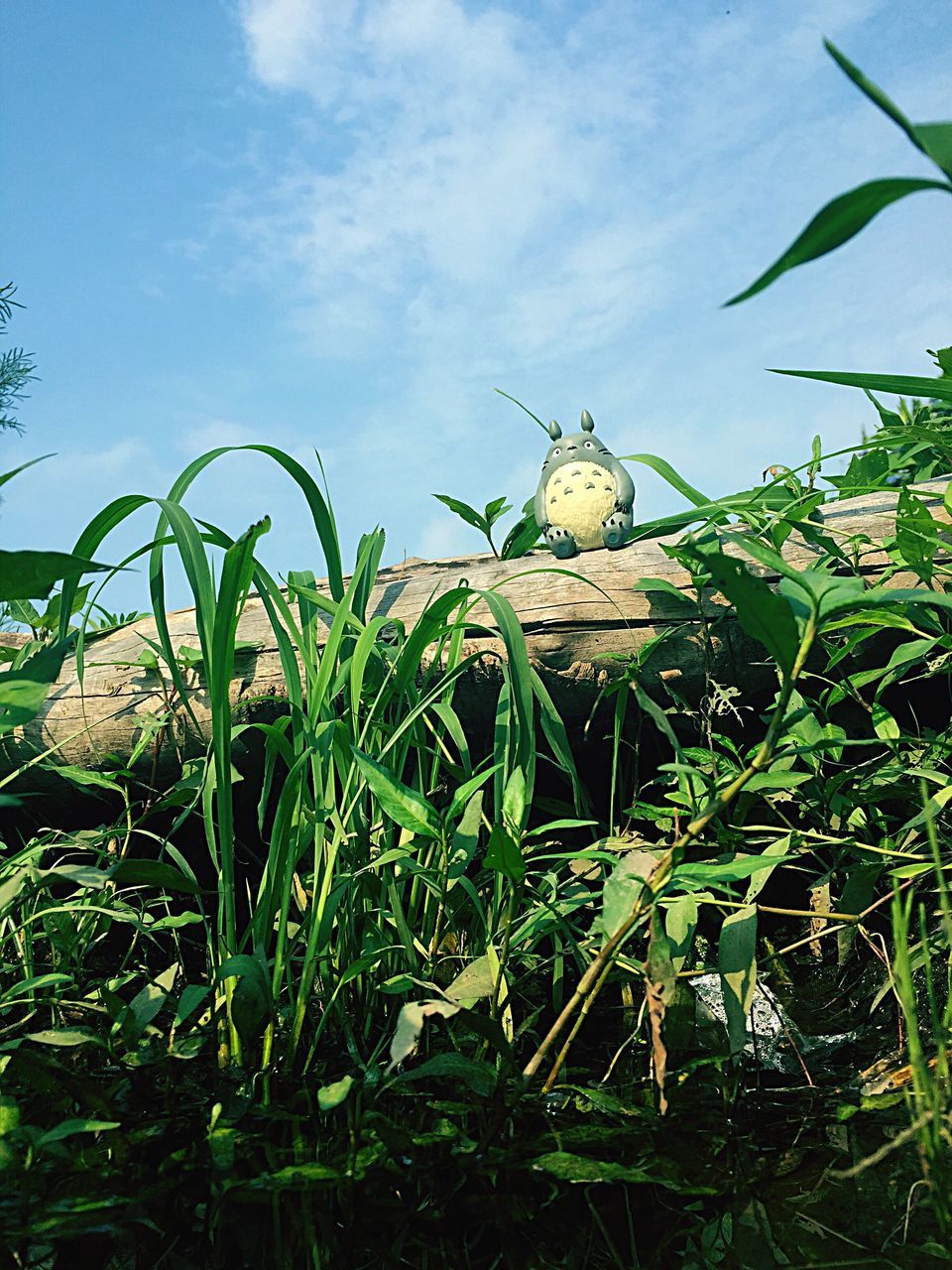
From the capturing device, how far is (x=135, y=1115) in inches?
38.4

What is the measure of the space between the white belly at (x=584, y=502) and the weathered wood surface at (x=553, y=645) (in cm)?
8

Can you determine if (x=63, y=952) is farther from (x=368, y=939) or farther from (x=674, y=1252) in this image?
(x=674, y=1252)

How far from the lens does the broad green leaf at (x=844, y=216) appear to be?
0.44 metres

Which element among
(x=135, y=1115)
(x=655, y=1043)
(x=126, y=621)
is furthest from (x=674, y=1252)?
(x=126, y=621)

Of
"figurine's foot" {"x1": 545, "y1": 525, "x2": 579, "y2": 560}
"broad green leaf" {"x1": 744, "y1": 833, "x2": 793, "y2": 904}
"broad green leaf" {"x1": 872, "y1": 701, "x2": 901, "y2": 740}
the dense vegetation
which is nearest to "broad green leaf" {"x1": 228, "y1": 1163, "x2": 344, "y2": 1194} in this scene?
the dense vegetation

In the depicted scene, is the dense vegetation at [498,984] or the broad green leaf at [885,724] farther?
the broad green leaf at [885,724]

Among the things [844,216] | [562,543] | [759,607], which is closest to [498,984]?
[759,607]

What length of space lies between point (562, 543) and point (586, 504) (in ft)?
0.30

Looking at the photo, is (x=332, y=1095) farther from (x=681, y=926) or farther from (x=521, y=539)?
(x=521, y=539)

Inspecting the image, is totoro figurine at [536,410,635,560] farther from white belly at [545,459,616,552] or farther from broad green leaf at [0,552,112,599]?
broad green leaf at [0,552,112,599]

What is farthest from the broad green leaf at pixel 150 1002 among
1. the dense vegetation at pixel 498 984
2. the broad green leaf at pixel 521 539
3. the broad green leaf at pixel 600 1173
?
the broad green leaf at pixel 521 539

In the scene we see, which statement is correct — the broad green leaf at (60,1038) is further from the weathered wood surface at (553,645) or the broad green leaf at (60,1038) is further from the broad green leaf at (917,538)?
the broad green leaf at (917,538)

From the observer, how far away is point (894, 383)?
1074mm

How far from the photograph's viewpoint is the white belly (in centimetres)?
184
